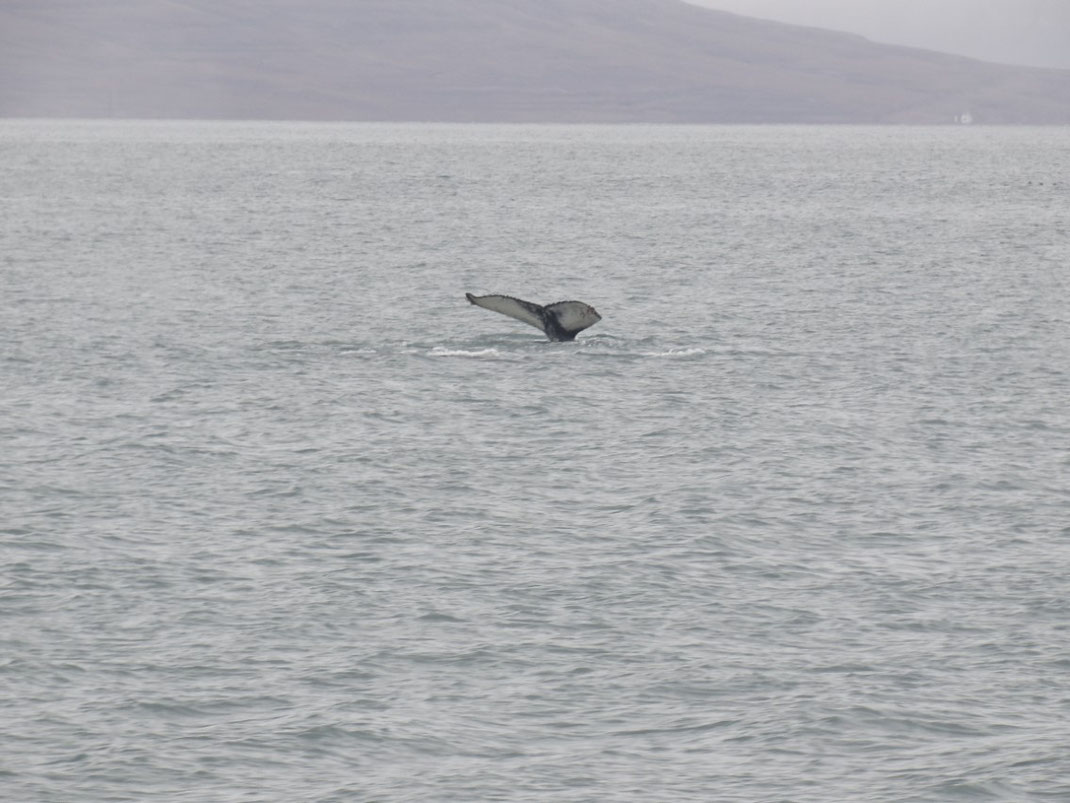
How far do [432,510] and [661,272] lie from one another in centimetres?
4298

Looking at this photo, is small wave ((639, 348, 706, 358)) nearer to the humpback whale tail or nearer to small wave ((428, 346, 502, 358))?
the humpback whale tail

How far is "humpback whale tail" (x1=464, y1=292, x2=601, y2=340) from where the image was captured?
122 ft

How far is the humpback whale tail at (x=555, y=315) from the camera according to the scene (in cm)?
3712

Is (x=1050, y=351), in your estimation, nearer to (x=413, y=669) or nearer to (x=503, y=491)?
(x=503, y=491)

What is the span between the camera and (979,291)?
5959 centimetres

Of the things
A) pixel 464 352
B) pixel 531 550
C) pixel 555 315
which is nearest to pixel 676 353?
pixel 555 315

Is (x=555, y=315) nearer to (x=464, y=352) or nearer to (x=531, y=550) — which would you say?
(x=464, y=352)

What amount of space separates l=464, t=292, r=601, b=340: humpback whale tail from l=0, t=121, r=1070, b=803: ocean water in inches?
25.6

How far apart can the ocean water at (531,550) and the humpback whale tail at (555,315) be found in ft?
2.13

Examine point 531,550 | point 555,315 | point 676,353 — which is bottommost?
point 531,550

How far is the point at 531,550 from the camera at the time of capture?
23531 mm

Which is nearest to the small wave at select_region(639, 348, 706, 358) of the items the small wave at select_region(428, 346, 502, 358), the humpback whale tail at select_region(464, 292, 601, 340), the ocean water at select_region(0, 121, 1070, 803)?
the ocean water at select_region(0, 121, 1070, 803)

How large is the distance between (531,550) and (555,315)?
1820 centimetres

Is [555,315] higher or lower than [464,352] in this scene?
higher
